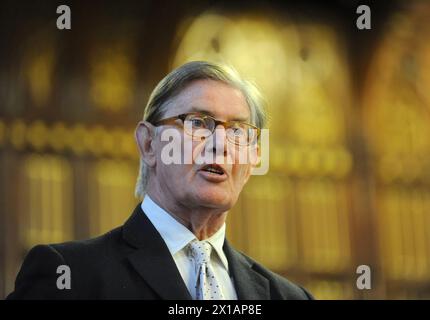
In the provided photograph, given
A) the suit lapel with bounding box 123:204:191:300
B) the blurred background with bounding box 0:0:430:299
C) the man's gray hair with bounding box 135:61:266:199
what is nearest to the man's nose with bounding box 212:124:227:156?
the man's gray hair with bounding box 135:61:266:199

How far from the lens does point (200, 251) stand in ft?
6.70

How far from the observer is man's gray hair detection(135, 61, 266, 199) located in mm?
2068

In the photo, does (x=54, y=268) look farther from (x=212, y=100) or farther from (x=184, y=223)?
(x=212, y=100)

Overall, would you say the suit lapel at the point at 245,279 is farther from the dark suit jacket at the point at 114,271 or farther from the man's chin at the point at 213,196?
the man's chin at the point at 213,196

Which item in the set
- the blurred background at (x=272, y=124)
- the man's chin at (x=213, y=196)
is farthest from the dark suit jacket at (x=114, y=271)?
the blurred background at (x=272, y=124)

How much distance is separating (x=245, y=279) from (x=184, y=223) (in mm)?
179

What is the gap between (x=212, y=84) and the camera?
2.06 meters

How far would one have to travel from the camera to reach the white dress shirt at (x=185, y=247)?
6.62 feet

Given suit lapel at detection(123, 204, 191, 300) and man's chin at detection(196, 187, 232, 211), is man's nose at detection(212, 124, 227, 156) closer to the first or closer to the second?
man's chin at detection(196, 187, 232, 211)

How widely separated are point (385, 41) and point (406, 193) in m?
0.79

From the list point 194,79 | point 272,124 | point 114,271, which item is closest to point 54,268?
point 114,271

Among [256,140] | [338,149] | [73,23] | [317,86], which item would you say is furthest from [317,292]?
[256,140]
